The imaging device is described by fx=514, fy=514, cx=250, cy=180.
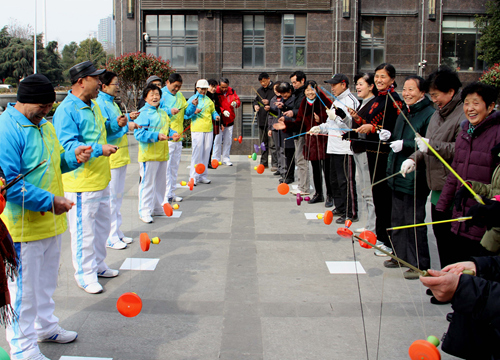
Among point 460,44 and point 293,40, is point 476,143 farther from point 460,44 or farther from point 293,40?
point 460,44

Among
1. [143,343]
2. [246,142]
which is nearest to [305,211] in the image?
[143,343]

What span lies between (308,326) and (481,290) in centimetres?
226

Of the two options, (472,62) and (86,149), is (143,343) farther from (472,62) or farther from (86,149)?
(472,62)

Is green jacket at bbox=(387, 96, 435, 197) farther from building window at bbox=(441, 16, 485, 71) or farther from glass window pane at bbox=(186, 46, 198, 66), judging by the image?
building window at bbox=(441, 16, 485, 71)

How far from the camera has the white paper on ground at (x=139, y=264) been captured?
596cm

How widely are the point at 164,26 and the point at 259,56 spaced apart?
370 cm

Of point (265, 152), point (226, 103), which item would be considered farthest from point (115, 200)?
point (265, 152)

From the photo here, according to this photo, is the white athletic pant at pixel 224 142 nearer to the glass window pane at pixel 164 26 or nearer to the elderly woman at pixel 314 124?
the elderly woman at pixel 314 124

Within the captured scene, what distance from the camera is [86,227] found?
5.14 meters

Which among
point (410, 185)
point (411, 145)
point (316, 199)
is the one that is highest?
point (411, 145)

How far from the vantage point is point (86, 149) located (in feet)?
14.4

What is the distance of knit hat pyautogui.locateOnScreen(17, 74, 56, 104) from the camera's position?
12.4 feet

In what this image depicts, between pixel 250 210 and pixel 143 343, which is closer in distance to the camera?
pixel 143 343

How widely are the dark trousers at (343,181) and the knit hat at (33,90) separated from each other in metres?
4.99
